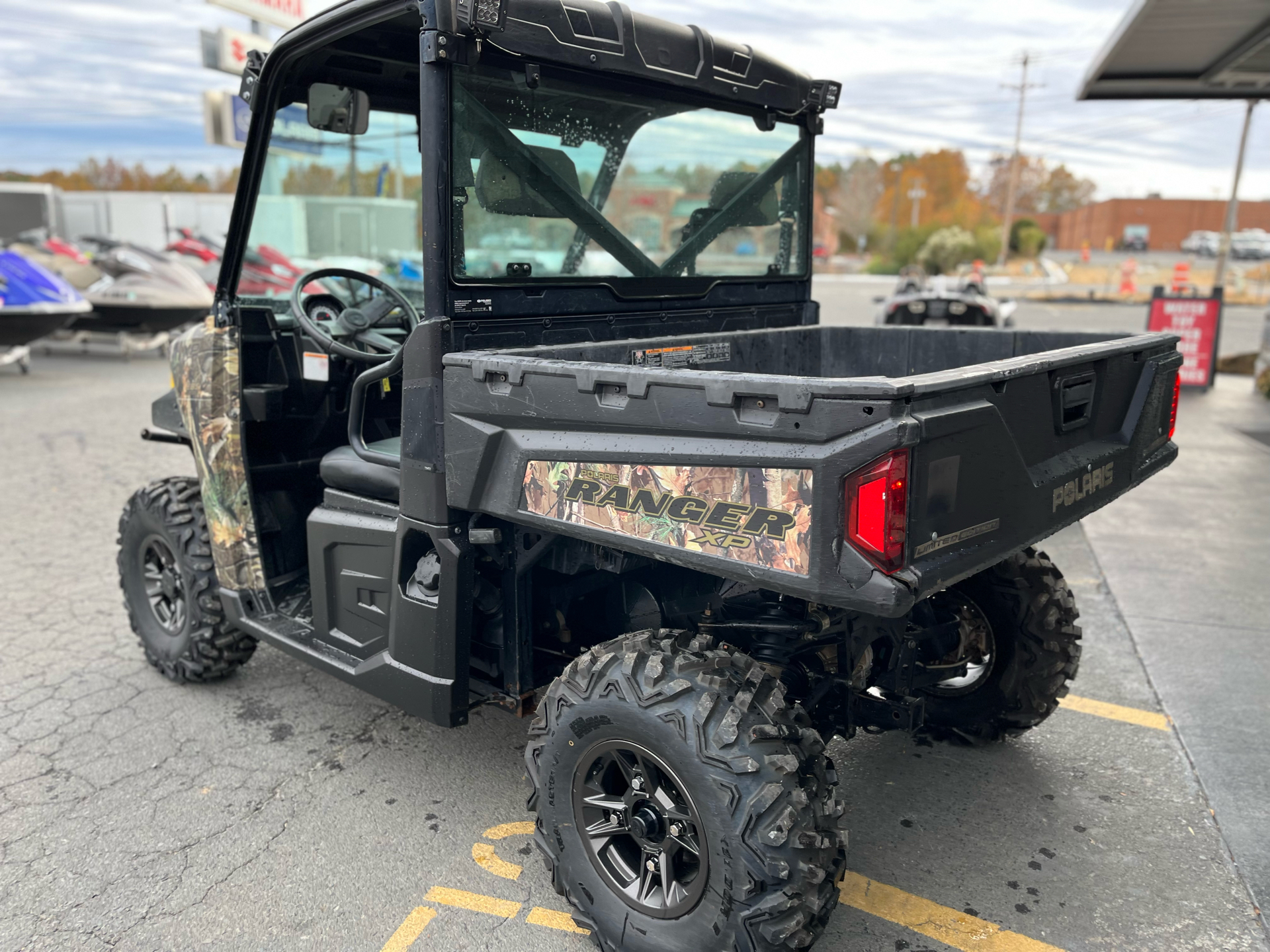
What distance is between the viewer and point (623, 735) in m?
2.37

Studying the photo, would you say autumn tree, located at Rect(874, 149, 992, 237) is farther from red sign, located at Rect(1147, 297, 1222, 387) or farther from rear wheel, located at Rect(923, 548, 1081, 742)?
rear wheel, located at Rect(923, 548, 1081, 742)

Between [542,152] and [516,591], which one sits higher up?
[542,152]

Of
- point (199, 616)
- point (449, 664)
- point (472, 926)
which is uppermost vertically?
point (449, 664)

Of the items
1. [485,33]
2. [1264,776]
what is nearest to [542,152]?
[485,33]

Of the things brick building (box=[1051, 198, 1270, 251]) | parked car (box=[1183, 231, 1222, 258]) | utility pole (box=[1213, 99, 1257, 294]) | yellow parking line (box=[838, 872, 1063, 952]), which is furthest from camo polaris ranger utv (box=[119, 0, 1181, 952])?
brick building (box=[1051, 198, 1270, 251])

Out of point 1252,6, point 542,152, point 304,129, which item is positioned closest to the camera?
point 542,152

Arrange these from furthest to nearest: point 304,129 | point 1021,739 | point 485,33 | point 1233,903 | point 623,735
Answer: point 304,129 < point 1021,739 < point 1233,903 < point 485,33 < point 623,735

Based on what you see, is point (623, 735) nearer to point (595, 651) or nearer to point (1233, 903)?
point (595, 651)

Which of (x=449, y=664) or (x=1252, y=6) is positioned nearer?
(x=449, y=664)

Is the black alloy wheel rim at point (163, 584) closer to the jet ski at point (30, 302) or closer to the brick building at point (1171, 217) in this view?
the jet ski at point (30, 302)

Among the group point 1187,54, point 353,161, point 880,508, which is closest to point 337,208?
point 353,161

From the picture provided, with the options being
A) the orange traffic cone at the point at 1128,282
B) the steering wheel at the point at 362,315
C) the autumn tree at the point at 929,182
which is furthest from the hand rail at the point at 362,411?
the autumn tree at the point at 929,182

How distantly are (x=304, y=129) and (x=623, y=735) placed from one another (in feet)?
10.2

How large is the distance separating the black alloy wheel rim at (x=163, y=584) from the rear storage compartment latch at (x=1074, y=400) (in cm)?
323
